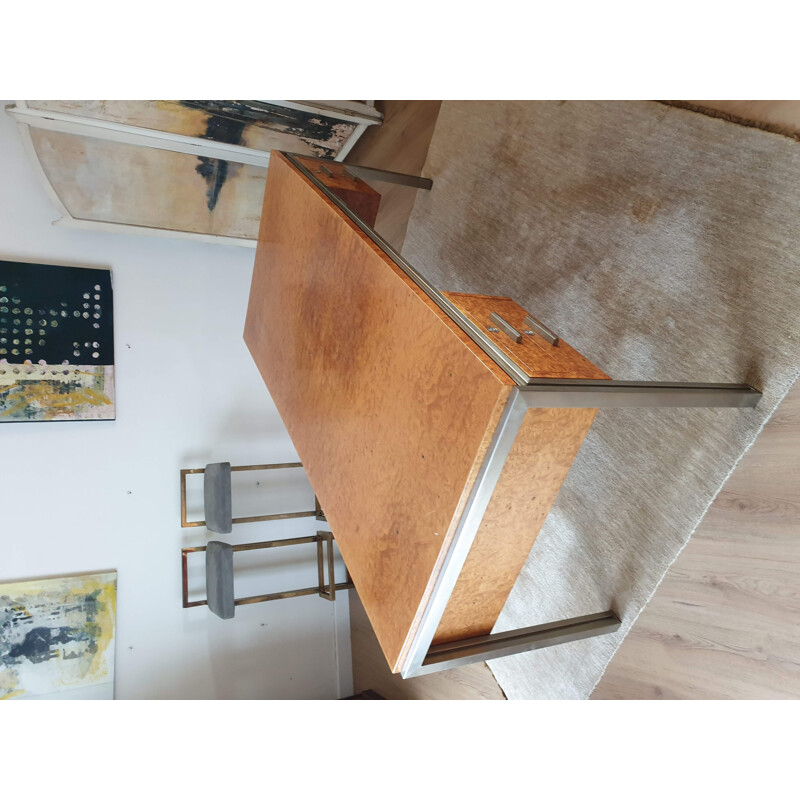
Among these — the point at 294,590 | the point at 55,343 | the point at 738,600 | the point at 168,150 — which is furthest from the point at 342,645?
the point at 168,150

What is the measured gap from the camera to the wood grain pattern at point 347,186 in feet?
6.07

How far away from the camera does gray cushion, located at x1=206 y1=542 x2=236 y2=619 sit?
9.45 ft

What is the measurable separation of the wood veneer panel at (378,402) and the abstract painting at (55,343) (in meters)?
1.45

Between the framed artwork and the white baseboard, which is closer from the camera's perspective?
the framed artwork

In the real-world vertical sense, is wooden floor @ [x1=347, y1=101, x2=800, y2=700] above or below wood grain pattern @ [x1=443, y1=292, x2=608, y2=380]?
below

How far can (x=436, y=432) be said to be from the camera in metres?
1.06

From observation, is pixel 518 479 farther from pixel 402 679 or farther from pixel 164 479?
pixel 164 479

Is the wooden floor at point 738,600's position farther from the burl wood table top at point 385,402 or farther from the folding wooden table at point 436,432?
the burl wood table top at point 385,402

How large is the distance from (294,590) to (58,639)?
1.12 m

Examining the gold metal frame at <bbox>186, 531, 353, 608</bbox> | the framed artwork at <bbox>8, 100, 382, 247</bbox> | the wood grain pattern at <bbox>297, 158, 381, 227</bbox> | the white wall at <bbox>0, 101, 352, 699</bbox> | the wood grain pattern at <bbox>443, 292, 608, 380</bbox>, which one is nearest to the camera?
the wood grain pattern at <bbox>443, 292, 608, 380</bbox>

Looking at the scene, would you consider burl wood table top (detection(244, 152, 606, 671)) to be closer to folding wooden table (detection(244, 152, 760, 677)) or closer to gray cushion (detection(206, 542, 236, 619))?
folding wooden table (detection(244, 152, 760, 677))

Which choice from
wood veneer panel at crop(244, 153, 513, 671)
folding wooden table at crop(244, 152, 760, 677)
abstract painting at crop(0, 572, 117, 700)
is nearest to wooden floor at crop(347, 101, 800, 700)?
folding wooden table at crop(244, 152, 760, 677)

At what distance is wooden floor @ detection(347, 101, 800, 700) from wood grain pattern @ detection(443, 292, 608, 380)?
56cm
